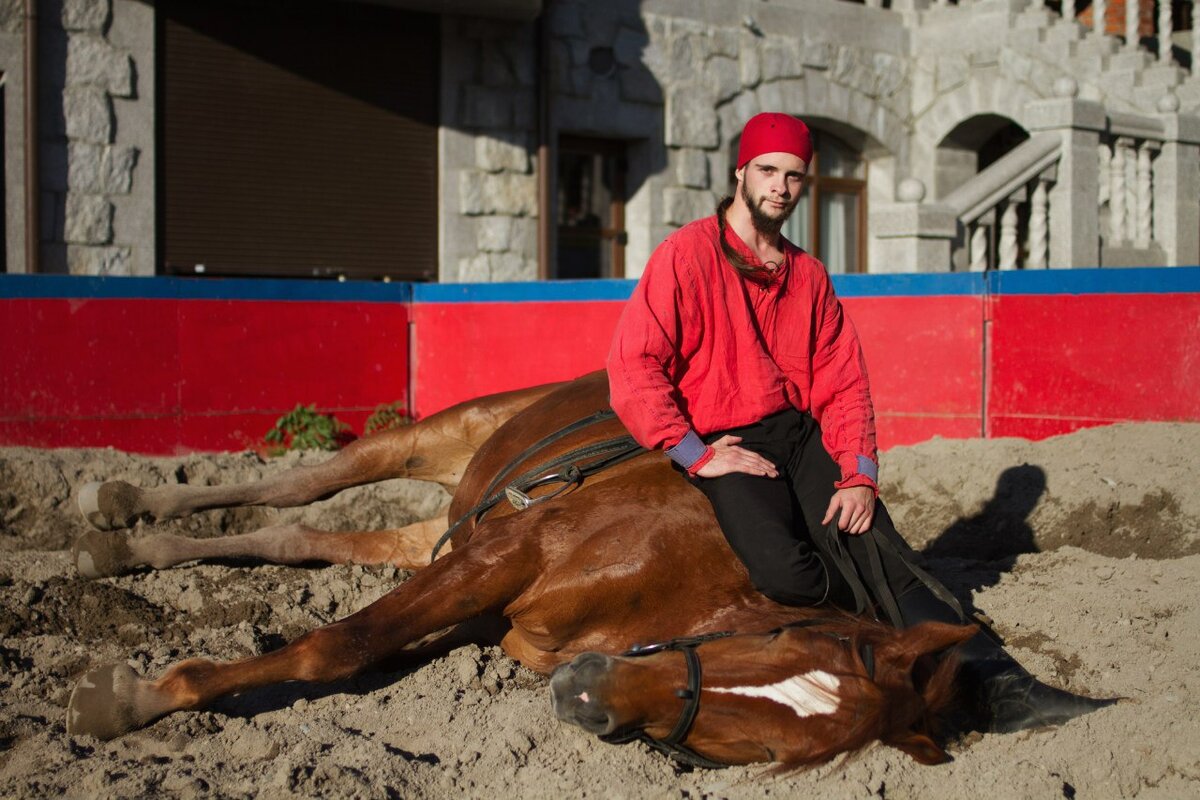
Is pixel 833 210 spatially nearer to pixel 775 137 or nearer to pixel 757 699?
pixel 775 137

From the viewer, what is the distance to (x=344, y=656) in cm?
331

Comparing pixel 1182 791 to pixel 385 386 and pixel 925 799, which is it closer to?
pixel 925 799

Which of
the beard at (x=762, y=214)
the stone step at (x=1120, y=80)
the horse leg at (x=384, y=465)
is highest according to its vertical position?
the stone step at (x=1120, y=80)

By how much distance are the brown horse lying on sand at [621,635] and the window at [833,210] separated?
9.67 m

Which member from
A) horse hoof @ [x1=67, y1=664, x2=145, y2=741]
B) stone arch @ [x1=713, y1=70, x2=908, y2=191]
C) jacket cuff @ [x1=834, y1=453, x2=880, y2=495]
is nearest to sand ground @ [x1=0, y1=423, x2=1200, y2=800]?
horse hoof @ [x1=67, y1=664, x2=145, y2=741]

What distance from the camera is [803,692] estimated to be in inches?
110

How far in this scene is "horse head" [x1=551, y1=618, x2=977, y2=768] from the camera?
270cm

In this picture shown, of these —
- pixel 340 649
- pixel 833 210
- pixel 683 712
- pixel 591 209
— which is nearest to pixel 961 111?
pixel 833 210

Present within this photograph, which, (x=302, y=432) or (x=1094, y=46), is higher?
(x=1094, y=46)

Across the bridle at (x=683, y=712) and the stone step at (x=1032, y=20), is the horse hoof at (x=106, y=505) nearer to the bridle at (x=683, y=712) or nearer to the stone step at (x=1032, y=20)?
the bridle at (x=683, y=712)

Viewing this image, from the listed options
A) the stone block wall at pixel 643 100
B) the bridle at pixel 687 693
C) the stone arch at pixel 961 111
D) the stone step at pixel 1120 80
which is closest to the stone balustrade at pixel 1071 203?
the stone step at pixel 1120 80

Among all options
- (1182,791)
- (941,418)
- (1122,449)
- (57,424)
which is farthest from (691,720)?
(57,424)

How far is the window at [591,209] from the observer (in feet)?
39.9

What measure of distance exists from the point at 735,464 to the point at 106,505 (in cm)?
291
